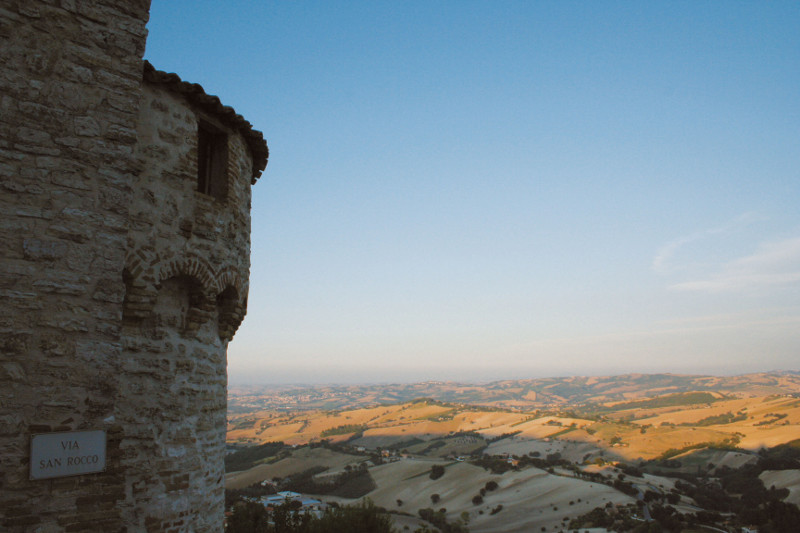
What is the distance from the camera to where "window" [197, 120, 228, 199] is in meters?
8.32

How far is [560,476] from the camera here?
5356 cm

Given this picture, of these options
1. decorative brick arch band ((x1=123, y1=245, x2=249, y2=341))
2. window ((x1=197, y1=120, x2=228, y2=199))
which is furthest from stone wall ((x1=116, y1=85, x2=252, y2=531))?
window ((x1=197, y1=120, x2=228, y2=199))

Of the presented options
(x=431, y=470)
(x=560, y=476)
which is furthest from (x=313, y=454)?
(x=560, y=476)

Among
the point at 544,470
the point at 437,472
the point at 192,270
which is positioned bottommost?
the point at 437,472

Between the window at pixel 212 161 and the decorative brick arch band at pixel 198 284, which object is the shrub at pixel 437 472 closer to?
the decorative brick arch band at pixel 198 284

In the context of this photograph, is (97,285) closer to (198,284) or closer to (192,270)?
(192,270)

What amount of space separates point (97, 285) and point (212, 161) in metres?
4.03

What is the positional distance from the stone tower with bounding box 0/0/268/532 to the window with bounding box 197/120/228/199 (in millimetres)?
817

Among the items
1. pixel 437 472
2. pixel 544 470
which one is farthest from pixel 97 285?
pixel 437 472

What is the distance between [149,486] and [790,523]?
39.6 m

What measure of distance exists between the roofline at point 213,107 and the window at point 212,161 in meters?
0.27

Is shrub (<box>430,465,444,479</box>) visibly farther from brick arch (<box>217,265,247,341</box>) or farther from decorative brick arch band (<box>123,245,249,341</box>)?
brick arch (<box>217,265,247,341</box>)

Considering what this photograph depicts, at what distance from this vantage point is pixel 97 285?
5.03 metres

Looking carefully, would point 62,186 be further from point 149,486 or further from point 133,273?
point 149,486
